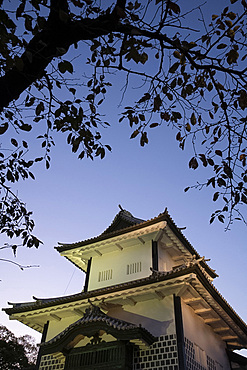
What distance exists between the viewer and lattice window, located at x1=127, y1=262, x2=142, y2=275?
482 inches

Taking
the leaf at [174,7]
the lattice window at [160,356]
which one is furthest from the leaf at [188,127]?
the lattice window at [160,356]

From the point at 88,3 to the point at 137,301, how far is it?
9.13 meters

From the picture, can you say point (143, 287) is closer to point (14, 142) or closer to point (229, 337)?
point (229, 337)

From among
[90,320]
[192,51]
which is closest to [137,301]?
[90,320]

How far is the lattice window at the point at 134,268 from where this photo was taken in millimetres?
12242

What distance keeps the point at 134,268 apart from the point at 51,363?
433 cm

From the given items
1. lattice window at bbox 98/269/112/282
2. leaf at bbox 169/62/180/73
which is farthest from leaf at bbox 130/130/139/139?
lattice window at bbox 98/269/112/282

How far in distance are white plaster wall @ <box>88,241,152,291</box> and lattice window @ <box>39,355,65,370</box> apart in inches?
113

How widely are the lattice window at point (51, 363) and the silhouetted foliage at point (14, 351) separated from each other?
1213 centimetres

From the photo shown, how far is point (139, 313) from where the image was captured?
10.4 meters

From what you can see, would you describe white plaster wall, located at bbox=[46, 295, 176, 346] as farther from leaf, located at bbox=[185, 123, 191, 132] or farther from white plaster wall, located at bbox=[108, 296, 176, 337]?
leaf, located at bbox=[185, 123, 191, 132]

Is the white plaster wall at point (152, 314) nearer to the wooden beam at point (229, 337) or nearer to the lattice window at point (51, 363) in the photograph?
the lattice window at point (51, 363)

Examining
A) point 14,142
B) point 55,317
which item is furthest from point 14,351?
point 14,142

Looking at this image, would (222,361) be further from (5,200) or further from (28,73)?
(28,73)
